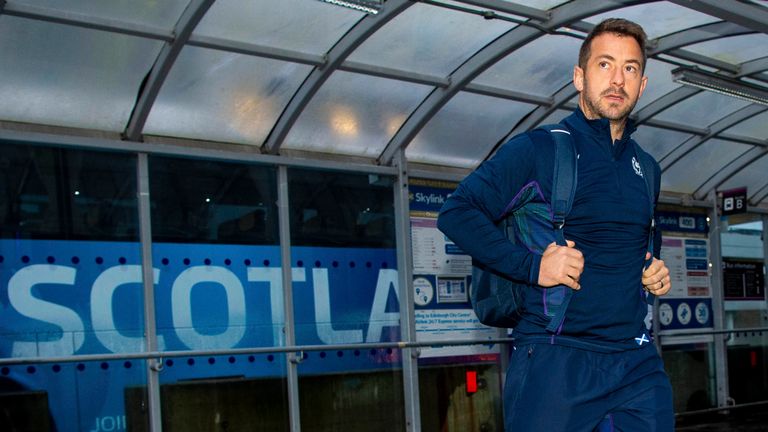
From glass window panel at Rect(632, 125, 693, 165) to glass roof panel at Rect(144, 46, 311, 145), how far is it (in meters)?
Result: 4.02

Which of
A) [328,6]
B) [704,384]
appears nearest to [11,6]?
[328,6]

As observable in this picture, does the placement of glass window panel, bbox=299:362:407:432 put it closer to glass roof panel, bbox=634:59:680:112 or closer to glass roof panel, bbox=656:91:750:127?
glass roof panel, bbox=634:59:680:112

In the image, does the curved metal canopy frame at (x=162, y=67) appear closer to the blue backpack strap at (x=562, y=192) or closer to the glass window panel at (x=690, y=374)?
the blue backpack strap at (x=562, y=192)

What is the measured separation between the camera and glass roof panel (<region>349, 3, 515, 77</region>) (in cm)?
720

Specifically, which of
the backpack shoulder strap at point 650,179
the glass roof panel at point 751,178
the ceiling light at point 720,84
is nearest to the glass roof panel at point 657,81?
the ceiling light at point 720,84

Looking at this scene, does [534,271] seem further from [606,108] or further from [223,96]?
[223,96]

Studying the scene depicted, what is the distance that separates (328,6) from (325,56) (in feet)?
1.91

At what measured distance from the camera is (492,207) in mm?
2260

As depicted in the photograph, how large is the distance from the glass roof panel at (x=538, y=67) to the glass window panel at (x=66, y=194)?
124 inches

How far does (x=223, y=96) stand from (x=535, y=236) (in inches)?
216

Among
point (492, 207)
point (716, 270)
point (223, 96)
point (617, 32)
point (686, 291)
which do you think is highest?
point (223, 96)

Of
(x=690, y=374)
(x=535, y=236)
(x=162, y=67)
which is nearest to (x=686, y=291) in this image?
(x=690, y=374)

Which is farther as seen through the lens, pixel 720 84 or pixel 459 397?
pixel 459 397

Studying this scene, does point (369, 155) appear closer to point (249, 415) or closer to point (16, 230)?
point (249, 415)
